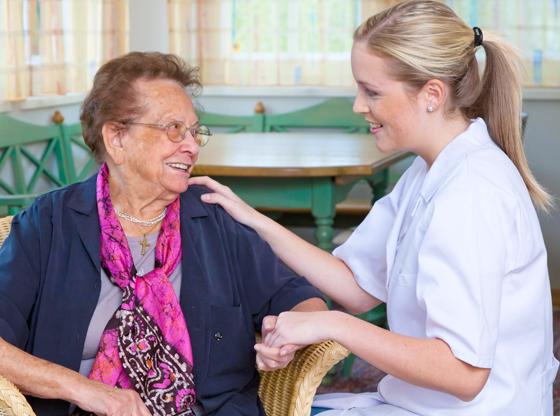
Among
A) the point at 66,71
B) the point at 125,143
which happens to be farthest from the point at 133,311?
the point at 66,71

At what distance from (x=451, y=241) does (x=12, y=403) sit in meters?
0.73

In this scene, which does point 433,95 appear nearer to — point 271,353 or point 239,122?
point 271,353

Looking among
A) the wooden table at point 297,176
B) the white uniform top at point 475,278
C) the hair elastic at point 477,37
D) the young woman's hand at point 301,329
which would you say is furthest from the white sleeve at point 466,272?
the wooden table at point 297,176

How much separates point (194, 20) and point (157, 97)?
3.33 metres

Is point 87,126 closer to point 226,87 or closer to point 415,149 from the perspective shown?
point 415,149

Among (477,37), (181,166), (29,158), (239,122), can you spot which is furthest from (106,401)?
(239,122)

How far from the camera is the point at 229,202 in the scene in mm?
2035

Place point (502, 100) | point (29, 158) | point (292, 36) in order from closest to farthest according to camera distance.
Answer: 1. point (502, 100)
2. point (29, 158)
3. point (292, 36)

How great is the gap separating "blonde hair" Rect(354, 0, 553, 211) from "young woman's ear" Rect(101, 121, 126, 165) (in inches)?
22.7

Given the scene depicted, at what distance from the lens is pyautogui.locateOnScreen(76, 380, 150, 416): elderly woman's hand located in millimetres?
1638

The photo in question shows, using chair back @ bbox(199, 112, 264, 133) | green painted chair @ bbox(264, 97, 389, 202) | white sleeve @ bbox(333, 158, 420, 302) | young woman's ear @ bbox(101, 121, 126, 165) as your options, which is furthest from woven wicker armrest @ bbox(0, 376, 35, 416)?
chair back @ bbox(199, 112, 264, 133)

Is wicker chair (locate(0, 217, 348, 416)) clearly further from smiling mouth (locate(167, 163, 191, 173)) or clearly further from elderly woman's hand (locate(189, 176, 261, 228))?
smiling mouth (locate(167, 163, 191, 173))

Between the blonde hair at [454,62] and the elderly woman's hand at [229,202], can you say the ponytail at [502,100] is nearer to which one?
the blonde hair at [454,62]

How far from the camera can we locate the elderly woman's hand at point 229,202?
6.62 ft
